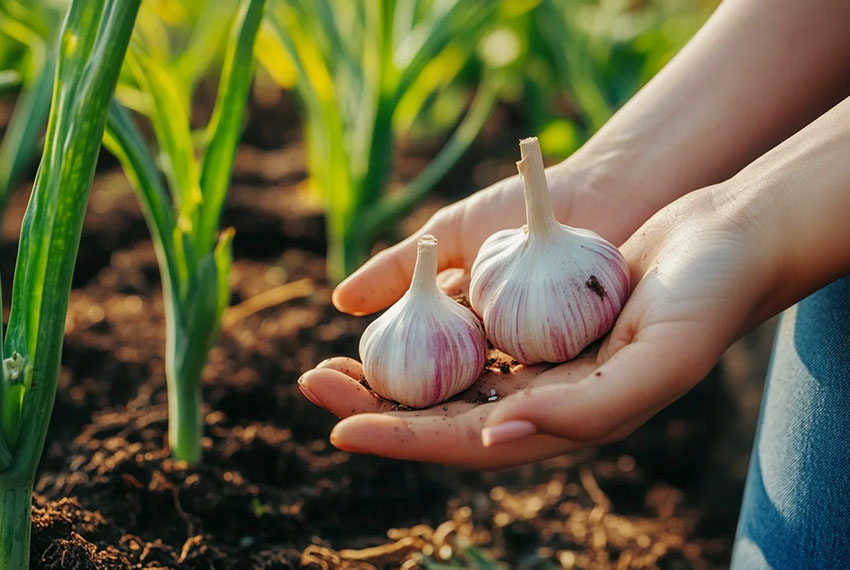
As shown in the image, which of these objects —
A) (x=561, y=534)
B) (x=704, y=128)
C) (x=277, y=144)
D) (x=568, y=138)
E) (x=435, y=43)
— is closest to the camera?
(x=704, y=128)

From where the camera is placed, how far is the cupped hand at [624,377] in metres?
0.73

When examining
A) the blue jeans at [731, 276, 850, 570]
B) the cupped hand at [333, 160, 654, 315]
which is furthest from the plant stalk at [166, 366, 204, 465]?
the blue jeans at [731, 276, 850, 570]

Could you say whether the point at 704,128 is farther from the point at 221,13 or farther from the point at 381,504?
the point at 221,13

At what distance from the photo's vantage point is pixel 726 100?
1072 millimetres

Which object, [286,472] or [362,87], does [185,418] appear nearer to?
[286,472]

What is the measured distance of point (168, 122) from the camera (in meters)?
1.21

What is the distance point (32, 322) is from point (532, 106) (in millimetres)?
1724

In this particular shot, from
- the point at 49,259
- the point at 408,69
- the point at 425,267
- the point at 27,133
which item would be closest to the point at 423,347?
the point at 425,267

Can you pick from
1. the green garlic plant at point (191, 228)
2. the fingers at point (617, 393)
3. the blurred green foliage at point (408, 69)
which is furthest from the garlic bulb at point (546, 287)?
the blurred green foliage at point (408, 69)

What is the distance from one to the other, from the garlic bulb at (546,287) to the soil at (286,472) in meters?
0.07

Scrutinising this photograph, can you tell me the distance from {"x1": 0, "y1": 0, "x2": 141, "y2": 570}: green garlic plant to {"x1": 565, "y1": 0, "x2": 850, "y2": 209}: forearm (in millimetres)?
571

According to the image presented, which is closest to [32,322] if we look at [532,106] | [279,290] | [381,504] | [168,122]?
[168,122]

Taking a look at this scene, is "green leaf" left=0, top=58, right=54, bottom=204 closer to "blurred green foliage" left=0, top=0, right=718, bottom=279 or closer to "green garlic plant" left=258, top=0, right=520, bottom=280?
"blurred green foliage" left=0, top=0, right=718, bottom=279

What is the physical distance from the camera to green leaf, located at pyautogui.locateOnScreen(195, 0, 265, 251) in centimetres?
110
